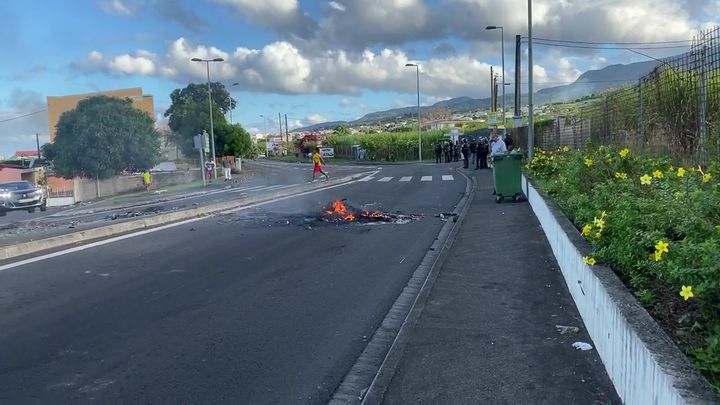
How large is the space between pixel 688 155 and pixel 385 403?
7355 millimetres

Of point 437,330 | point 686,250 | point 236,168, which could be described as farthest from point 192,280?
point 236,168

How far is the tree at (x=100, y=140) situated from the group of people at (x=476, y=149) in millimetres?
24108

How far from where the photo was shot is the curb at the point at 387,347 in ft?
15.0

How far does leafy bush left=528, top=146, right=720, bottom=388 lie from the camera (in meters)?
3.63

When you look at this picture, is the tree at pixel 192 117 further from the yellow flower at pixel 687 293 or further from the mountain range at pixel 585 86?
the yellow flower at pixel 687 293

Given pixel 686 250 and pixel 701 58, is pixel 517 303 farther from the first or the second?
pixel 701 58

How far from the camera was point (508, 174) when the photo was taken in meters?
16.5

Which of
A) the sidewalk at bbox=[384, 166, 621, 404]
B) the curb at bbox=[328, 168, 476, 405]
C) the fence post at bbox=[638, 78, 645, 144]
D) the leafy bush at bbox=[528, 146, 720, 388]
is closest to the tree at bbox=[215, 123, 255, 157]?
the fence post at bbox=[638, 78, 645, 144]

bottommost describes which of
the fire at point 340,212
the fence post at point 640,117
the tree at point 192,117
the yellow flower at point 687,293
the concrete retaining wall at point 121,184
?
the concrete retaining wall at point 121,184

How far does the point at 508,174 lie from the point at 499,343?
11592 millimetres

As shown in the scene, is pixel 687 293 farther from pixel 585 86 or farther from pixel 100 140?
pixel 585 86

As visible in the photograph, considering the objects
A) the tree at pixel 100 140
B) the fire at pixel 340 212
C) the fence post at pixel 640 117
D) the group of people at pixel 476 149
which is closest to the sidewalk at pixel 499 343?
the fence post at pixel 640 117

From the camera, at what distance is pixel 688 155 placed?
31.4 feet

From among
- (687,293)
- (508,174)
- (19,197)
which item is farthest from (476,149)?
(687,293)
